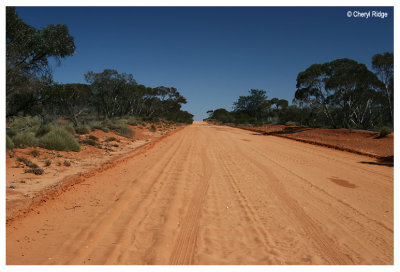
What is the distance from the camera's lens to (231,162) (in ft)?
31.3

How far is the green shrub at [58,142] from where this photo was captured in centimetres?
1056

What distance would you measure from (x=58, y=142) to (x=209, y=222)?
30.4ft

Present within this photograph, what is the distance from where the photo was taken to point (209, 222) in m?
4.15

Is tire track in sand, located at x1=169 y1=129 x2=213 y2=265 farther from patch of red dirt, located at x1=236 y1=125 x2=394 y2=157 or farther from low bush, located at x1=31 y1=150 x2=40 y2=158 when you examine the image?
patch of red dirt, located at x1=236 y1=125 x2=394 y2=157

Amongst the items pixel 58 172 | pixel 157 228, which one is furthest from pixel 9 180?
pixel 157 228

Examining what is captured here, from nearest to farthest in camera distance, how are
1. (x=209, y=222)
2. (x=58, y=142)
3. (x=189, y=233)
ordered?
(x=189, y=233) → (x=209, y=222) → (x=58, y=142)

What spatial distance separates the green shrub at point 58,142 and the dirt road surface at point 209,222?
4.97 m

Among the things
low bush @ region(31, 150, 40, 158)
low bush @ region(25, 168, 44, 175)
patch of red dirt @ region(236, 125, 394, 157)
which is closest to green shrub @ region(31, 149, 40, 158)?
low bush @ region(31, 150, 40, 158)

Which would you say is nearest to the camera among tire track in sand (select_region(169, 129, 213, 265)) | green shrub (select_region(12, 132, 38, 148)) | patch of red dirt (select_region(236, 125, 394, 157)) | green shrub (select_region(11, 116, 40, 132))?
tire track in sand (select_region(169, 129, 213, 265))

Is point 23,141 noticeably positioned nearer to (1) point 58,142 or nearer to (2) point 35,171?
(1) point 58,142

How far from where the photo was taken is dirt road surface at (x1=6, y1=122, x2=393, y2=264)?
10.6 ft

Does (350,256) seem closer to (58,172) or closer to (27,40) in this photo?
(58,172)

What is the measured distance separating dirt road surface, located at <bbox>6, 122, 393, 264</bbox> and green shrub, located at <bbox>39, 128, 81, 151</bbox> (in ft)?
16.3

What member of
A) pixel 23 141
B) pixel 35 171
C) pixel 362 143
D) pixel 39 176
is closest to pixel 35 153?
pixel 23 141
